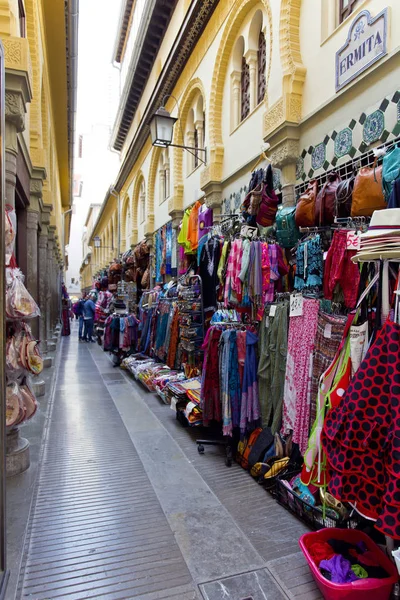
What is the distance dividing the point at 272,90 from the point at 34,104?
4.77 metres

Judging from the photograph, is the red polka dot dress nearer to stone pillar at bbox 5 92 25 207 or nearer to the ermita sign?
the ermita sign

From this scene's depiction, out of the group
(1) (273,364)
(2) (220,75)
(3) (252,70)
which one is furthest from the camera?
(2) (220,75)

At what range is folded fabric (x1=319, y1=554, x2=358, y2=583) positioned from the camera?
2.28m

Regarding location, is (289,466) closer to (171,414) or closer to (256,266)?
(256,266)

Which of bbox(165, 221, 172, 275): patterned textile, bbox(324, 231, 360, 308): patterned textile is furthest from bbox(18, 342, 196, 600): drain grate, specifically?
bbox(165, 221, 172, 275): patterned textile

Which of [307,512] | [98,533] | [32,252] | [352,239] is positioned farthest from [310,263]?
[32,252]

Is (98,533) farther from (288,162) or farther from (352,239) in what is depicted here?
(288,162)

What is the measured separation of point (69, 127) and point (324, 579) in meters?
16.1

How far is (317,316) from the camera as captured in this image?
3385 mm

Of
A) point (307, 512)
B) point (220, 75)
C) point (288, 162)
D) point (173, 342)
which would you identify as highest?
point (220, 75)

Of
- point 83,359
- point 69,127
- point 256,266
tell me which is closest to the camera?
point 256,266

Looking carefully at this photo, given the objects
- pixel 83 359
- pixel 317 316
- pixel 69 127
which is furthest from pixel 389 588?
pixel 69 127

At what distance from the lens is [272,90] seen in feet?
16.4

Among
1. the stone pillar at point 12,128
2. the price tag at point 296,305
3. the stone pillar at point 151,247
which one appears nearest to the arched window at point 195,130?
the stone pillar at point 151,247
